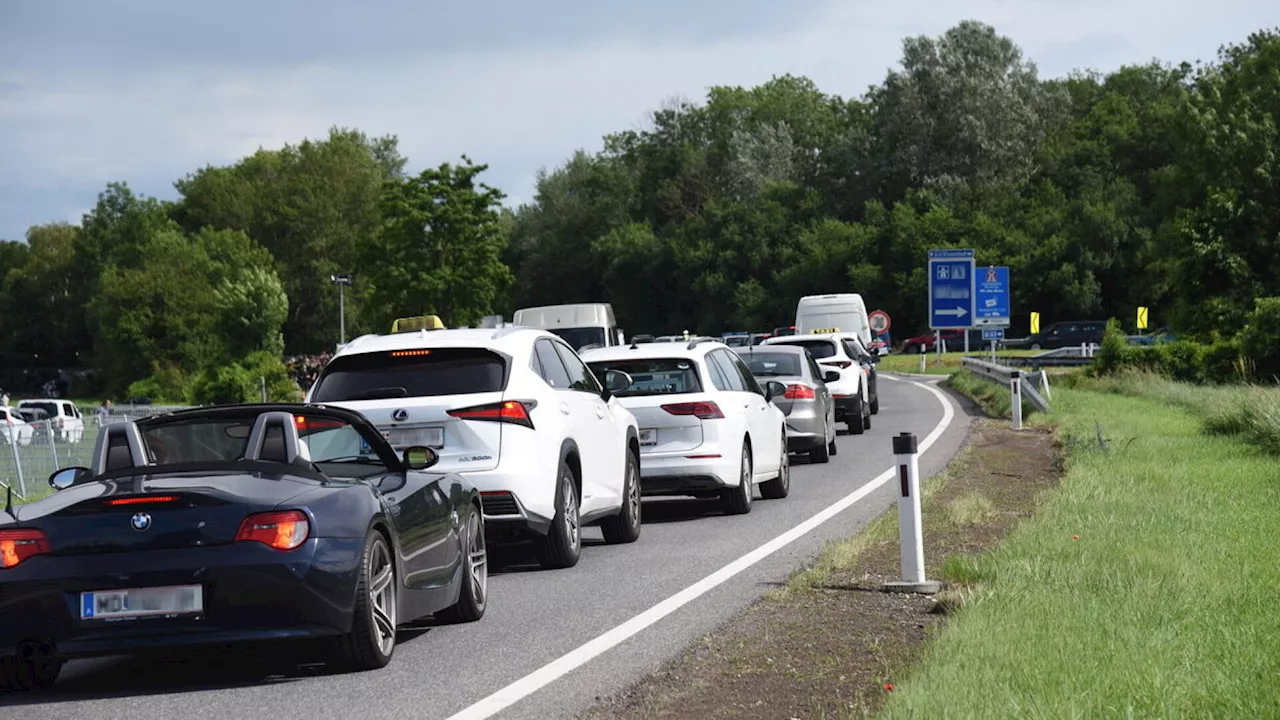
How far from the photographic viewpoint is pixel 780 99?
139 meters

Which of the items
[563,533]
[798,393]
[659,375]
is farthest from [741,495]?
[798,393]

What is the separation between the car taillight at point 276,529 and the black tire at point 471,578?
190 cm

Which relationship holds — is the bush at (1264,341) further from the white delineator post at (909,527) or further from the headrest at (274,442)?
the headrest at (274,442)

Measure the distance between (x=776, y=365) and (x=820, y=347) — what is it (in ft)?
25.2

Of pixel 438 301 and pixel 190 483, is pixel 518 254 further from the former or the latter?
pixel 190 483

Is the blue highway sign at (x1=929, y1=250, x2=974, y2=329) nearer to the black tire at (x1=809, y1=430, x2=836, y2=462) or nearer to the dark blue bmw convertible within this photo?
the black tire at (x1=809, y1=430, x2=836, y2=462)

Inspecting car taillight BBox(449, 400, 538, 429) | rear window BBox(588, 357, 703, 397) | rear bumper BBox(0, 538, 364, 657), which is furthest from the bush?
rear bumper BBox(0, 538, 364, 657)

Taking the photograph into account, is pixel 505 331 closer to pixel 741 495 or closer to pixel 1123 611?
pixel 741 495

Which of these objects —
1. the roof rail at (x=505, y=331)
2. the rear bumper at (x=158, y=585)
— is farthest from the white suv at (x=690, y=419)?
the rear bumper at (x=158, y=585)

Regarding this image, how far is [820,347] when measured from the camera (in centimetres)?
3041

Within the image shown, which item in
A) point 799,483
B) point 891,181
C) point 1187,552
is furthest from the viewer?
point 891,181

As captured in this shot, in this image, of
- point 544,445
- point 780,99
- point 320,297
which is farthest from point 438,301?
point 544,445

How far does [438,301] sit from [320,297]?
27.2 meters

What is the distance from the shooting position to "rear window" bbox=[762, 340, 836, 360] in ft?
98.7
